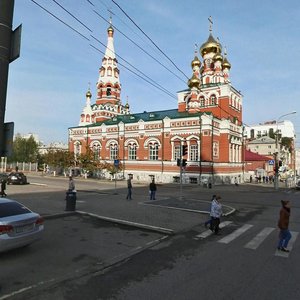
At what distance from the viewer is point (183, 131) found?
152 ft

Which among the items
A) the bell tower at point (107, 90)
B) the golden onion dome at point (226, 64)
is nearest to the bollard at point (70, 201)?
the golden onion dome at point (226, 64)

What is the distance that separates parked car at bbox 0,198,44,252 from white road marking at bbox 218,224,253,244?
600cm

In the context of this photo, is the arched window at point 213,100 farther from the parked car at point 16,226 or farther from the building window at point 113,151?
the parked car at point 16,226

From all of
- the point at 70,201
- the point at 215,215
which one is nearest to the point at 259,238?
the point at 215,215

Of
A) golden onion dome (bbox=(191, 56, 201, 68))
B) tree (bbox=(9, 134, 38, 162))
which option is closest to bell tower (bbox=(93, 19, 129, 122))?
golden onion dome (bbox=(191, 56, 201, 68))

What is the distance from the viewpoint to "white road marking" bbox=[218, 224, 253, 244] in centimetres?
1074

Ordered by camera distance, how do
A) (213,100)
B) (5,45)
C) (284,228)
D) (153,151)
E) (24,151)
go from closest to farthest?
(5,45) → (284,228) → (153,151) → (213,100) → (24,151)

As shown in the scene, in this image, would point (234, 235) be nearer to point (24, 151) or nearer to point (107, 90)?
point (107, 90)

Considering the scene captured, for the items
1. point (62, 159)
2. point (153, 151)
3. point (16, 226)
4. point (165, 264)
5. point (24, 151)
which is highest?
point (24, 151)

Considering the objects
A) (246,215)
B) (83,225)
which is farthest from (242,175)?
(83,225)

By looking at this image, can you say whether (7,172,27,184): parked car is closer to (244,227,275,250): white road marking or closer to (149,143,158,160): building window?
(149,143,158,160): building window

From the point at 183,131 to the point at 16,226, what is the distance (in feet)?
131

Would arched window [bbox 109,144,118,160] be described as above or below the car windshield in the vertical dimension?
above

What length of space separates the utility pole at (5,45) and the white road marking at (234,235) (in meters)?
8.11
